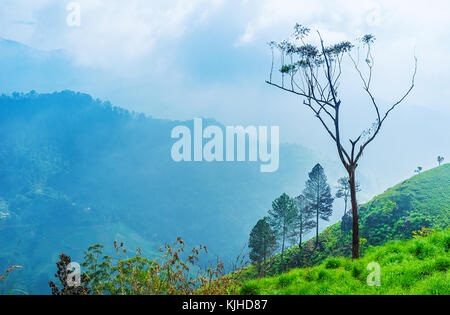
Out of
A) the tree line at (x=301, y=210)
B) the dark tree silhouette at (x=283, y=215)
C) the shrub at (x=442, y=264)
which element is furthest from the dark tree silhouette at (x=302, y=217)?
the shrub at (x=442, y=264)

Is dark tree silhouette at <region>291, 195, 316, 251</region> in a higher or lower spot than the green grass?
higher

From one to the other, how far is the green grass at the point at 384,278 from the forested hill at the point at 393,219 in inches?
1308

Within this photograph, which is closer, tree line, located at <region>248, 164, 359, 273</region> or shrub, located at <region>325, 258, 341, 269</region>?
shrub, located at <region>325, 258, 341, 269</region>

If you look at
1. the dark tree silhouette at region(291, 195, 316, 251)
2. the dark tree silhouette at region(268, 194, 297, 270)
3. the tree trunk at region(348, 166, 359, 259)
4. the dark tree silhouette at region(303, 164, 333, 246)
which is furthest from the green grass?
the dark tree silhouette at region(291, 195, 316, 251)

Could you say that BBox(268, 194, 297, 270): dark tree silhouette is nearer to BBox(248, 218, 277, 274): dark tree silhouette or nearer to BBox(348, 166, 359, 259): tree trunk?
BBox(248, 218, 277, 274): dark tree silhouette

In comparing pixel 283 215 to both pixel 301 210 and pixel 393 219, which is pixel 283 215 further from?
pixel 393 219

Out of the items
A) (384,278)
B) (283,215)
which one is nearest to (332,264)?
(384,278)

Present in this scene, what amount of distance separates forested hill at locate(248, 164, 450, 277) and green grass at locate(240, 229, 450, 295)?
3321cm

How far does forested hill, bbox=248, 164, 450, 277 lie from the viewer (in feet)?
124

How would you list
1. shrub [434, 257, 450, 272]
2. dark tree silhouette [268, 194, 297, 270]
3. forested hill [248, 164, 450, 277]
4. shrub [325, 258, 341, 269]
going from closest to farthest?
shrub [434, 257, 450, 272]
shrub [325, 258, 341, 269]
forested hill [248, 164, 450, 277]
dark tree silhouette [268, 194, 297, 270]

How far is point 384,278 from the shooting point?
5254mm

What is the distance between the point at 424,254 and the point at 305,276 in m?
2.80

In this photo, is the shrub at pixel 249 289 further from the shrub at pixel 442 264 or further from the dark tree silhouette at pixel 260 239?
the dark tree silhouette at pixel 260 239

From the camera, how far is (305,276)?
6180 millimetres
